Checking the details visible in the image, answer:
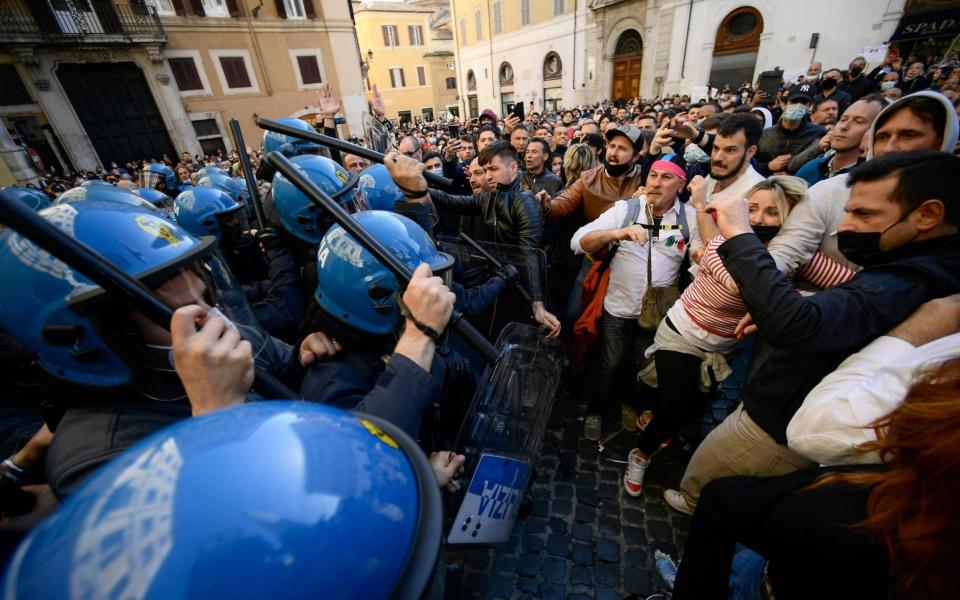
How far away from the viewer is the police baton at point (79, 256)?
0.84m

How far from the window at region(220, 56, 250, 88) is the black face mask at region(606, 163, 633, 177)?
2660 centimetres

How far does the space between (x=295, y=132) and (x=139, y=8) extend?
26820mm

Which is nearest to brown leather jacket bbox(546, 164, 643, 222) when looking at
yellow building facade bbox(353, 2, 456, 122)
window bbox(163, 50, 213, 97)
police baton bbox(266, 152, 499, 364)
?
police baton bbox(266, 152, 499, 364)

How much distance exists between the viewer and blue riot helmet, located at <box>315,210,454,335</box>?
179 centimetres

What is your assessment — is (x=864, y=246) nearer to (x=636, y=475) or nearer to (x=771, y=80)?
(x=636, y=475)

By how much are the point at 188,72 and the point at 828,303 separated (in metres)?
29.0

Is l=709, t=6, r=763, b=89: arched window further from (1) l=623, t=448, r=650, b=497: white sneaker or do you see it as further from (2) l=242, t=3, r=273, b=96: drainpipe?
(2) l=242, t=3, r=273, b=96: drainpipe

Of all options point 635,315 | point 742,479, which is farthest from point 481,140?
point 742,479

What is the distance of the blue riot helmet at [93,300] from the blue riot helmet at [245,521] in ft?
2.75

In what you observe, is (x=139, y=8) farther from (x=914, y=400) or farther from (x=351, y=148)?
(x=914, y=400)

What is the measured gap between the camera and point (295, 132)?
2137mm

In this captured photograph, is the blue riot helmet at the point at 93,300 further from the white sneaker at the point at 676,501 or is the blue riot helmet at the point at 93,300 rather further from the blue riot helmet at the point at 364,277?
the white sneaker at the point at 676,501

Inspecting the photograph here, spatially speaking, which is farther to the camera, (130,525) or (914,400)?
(914,400)

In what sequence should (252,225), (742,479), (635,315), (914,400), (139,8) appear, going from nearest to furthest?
(914,400) < (742,479) < (635,315) < (252,225) < (139,8)
